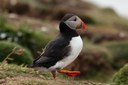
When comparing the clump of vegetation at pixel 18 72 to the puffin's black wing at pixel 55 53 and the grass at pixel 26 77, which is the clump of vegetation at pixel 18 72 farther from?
the puffin's black wing at pixel 55 53

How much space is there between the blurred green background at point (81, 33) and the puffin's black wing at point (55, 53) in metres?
2.26

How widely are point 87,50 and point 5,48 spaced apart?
548 cm

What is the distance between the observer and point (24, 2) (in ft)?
67.0

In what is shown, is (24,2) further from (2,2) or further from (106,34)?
Answer: (106,34)

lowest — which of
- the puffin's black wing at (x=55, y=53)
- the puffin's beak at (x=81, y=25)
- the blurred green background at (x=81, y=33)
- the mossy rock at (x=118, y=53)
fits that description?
the mossy rock at (x=118, y=53)

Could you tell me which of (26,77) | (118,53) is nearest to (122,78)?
(26,77)

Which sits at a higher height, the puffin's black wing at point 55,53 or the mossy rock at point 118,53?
the puffin's black wing at point 55,53

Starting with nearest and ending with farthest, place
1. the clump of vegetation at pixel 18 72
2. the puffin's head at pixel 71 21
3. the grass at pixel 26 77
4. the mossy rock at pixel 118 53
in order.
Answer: the grass at pixel 26 77 < the clump of vegetation at pixel 18 72 < the puffin's head at pixel 71 21 < the mossy rock at pixel 118 53

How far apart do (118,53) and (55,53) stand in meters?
8.69

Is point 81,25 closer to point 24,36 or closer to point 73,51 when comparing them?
point 73,51

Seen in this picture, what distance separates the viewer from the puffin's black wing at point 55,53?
8.38 metres

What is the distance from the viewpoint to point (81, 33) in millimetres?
18375

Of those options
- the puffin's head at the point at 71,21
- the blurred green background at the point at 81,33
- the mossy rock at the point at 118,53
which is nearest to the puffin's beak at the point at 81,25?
the puffin's head at the point at 71,21

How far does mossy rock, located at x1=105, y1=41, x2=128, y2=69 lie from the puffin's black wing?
26.3 ft
